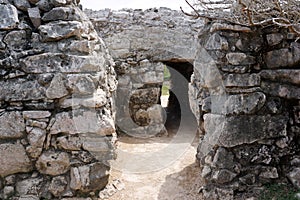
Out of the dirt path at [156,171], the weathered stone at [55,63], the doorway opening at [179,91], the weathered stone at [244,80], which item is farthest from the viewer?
the doorway opening at [179,91]

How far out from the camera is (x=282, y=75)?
2.99 metres

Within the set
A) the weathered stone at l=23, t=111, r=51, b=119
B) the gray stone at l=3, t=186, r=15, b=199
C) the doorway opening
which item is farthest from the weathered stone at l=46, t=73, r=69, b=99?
the doorway opening

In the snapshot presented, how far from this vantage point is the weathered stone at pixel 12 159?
3.13 metres

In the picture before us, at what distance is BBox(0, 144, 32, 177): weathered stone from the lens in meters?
3.13

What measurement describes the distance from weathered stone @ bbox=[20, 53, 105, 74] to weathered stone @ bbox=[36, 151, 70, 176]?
92 centimetres

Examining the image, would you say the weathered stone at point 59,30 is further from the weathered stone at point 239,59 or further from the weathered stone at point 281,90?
the weathered stone at point 281,90

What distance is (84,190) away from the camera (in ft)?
10.9

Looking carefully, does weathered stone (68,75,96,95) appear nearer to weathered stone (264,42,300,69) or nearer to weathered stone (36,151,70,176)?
weathered stone (36,151,70,176)

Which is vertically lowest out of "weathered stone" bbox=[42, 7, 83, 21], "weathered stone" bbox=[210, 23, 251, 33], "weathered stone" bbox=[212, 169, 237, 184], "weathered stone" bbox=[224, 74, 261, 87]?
"weathered stone" bbox=[212, 169, 237, 184]

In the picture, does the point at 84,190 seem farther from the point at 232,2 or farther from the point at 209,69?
the point at 232,2

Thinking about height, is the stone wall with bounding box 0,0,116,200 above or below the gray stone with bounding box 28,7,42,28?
below

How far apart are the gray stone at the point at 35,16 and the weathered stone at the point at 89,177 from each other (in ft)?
5.60

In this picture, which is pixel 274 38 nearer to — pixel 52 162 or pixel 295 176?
pixel 295 176

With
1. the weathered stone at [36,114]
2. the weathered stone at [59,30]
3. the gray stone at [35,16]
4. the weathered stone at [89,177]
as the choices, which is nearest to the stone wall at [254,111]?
the weathered stone at [89,177]
